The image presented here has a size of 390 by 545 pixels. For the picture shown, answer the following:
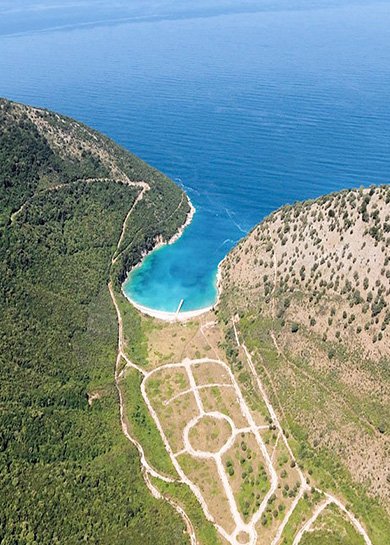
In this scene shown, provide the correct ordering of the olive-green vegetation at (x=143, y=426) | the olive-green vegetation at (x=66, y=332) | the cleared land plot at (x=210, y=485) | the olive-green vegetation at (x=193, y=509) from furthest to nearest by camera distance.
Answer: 1. the olive-green vegetation at (x=143, y=426)
2. the cleared land plot at (x=210, y=485)
3. the olive-green vegetation at (x=193, y=509)
4. the olive-green vegetation at (x=66, y=332)

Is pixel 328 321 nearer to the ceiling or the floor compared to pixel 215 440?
nearer to the ceiling

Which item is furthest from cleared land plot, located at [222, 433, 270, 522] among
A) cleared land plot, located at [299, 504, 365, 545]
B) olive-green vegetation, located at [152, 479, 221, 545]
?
cleared land plot, located at [299, 504, 365, 545]

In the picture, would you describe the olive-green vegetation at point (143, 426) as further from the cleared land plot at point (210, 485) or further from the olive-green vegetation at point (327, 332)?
the olive-green vegetation at point (327, 332)

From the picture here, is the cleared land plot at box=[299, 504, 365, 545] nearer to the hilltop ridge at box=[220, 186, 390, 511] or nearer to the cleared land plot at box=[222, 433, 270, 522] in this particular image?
the hilltop ridge at box=[220, 186, 390, 511]

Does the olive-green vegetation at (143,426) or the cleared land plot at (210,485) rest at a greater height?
the olive-green vegetation at (143,426)

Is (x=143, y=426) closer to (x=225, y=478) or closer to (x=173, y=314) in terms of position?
(x=225, y=478)

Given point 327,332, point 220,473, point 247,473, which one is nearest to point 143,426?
point 220,473

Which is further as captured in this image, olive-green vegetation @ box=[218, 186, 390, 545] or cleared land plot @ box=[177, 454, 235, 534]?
olive-green vegetation @ box=[218, 186, 390, 545]

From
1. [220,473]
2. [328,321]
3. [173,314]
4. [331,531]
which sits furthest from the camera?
[173,314]

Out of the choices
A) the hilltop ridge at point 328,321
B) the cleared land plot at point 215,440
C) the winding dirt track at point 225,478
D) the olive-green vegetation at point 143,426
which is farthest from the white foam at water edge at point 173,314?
the olive-green vegetation at point 143,426
